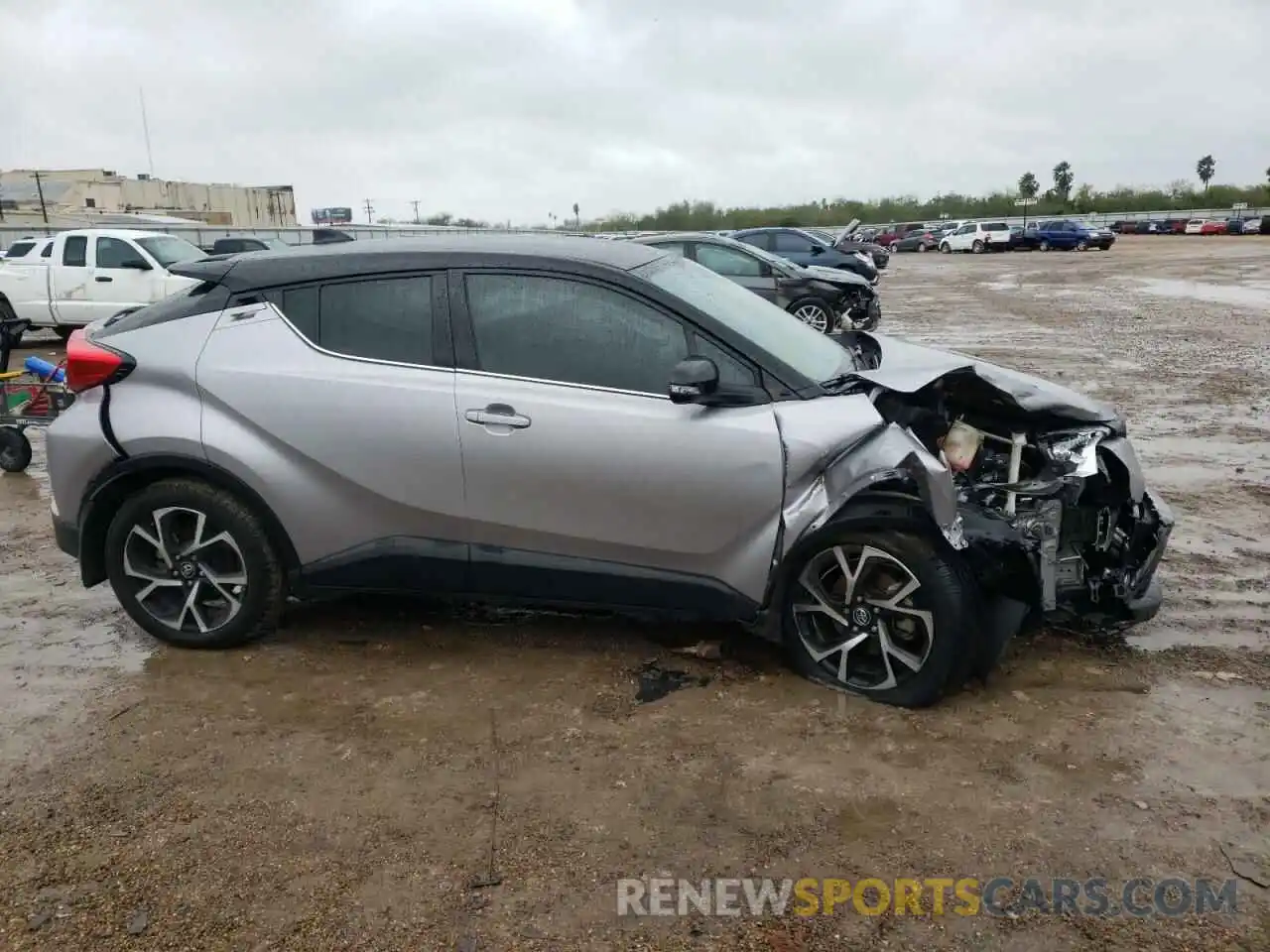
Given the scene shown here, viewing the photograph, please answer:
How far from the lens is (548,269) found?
12.9 feet

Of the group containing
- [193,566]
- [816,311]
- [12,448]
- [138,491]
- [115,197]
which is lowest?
[12,448]

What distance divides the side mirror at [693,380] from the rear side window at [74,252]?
14.2 m

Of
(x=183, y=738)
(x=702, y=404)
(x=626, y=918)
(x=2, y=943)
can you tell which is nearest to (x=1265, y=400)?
(x=702, y=404)

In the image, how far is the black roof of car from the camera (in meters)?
4.01

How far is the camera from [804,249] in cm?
2100

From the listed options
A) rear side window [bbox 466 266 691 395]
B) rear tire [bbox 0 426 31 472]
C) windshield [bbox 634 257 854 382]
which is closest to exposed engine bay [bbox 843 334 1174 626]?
windshield [bbox 634 257 854 382]

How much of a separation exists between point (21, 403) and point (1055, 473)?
7639 millimetres

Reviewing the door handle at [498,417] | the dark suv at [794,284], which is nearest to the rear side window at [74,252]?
the dark suv at [794,284]

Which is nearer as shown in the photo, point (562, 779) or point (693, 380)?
point (562, 779)

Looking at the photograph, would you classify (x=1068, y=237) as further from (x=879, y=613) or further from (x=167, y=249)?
(x=879, y=613)

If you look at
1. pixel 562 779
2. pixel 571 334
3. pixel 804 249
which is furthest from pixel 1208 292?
pixel 562 779

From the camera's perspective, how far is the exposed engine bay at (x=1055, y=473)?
377 cm

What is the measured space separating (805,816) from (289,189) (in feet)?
250

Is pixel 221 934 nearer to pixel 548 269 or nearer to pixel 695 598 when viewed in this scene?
pixel 695 598
